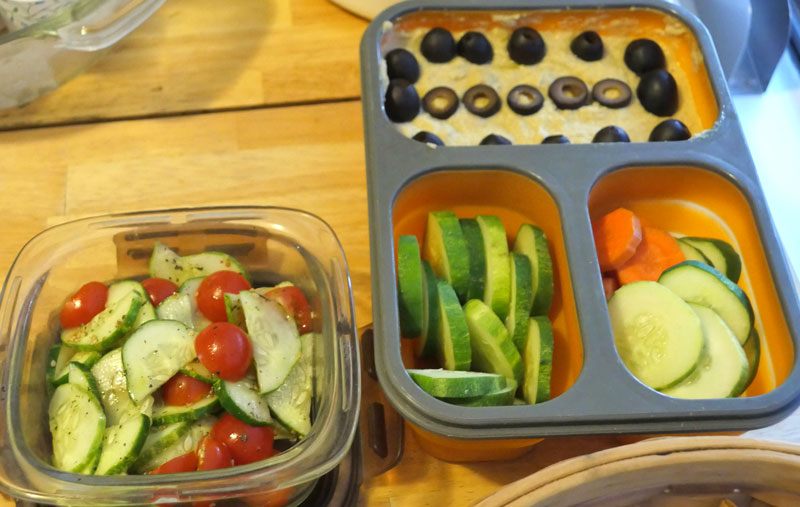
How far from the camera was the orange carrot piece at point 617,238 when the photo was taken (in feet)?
3.45

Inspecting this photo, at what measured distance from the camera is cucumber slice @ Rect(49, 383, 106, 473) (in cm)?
83

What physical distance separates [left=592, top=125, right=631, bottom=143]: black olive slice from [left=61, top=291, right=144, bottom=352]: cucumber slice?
2.51ft

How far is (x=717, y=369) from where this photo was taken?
92cm

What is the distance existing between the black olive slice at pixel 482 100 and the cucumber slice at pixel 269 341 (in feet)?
1.72

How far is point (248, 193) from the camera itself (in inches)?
47.8

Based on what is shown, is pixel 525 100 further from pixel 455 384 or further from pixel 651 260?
pixel 455 384

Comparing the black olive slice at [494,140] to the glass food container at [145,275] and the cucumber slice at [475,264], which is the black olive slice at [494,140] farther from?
the glass food container at [145,275]

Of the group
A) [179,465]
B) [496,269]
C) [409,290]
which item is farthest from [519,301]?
[179,465]

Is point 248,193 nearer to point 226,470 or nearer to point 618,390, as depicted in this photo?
point 226,470

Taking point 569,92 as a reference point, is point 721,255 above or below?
below

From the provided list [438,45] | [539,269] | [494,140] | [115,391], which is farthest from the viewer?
[438,45]

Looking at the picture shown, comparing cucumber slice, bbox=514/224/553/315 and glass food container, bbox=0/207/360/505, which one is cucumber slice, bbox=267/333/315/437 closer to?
glass food container, bbox=0/207/360/505

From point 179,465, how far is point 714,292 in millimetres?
760

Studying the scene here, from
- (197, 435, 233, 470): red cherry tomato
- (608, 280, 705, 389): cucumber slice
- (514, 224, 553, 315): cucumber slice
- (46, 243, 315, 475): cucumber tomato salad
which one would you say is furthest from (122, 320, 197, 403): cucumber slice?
(608, 280, 705, 389): cucumber slice
